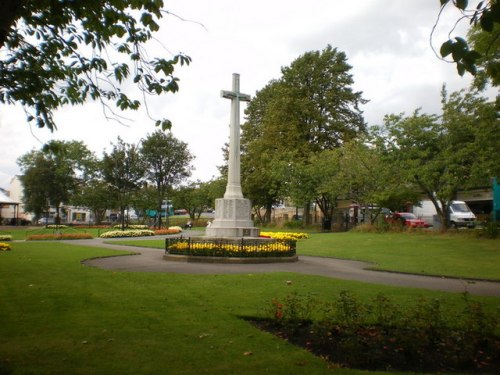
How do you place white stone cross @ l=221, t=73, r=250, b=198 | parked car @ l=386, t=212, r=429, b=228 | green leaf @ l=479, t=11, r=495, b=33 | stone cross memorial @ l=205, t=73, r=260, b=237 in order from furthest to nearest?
parked car @ l=386, t=212, r=429, b=228, white stone cross @ l=221, t=73, r=250, b=198, stone cross memorial @ l=205, t=73, r=260, b=237, green leaf @ l=479, t=11, r=495, b=33

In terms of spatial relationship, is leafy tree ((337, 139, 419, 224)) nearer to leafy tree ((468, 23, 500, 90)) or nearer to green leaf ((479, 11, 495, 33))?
leafy tree ((468, 23, 500, 90))

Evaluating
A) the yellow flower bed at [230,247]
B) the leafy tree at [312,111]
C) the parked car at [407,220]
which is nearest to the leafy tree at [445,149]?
the parked car at [407,220]

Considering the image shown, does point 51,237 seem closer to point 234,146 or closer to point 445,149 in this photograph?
point 234,146

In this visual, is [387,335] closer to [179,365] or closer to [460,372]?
[460,372]

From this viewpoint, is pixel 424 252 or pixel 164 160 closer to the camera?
pixel 424 252

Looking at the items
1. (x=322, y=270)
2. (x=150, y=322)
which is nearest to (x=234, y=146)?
(x=322, y=270)

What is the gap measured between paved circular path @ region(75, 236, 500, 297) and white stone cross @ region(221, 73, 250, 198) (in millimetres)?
5680

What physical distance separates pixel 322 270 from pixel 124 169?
33592 millimetres

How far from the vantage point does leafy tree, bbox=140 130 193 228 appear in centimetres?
4403

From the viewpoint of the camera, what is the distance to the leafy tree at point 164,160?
44.0 meters

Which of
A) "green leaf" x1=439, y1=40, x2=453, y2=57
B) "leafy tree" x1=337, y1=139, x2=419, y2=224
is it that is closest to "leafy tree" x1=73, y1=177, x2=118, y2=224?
"leafy tree" x1=337, y1=139, x2=419, y2=224

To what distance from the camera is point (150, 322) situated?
704 cm

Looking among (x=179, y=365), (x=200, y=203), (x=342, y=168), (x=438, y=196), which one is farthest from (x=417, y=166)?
(x=200, y=203)

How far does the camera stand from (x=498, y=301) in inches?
357
